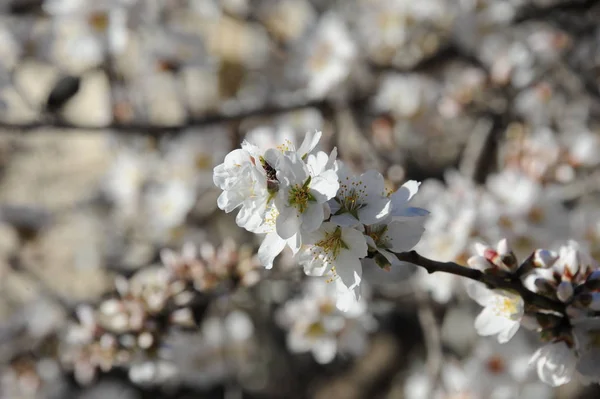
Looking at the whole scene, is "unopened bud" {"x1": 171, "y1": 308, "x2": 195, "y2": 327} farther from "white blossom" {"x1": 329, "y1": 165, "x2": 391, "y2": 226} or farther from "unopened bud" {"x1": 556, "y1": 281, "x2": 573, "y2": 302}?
"unopened bud" {"x1": 556, "y1": 281, "x2": 573, "y2": 302}

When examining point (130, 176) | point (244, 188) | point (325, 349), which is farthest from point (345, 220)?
point (130, 176)

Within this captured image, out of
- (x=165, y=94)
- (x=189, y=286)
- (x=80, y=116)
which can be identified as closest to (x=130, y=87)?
(x=165, y=94)

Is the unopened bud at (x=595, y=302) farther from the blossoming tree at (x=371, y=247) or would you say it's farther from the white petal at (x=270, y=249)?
the white petal at (x=270, y=249)

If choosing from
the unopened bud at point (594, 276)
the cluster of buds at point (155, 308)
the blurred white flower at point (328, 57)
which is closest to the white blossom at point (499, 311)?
the unopened bud at point (594, 276)

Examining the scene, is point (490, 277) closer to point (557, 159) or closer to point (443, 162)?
point (557, 159)

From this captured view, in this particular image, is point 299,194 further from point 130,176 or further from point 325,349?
point 130,176

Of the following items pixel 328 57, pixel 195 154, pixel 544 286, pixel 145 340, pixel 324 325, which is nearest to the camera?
pixel 544 286

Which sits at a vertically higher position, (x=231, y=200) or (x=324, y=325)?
(x=231, y=200)
